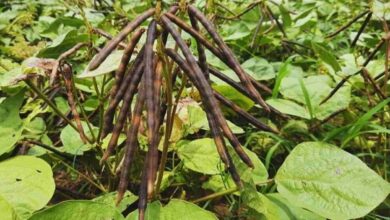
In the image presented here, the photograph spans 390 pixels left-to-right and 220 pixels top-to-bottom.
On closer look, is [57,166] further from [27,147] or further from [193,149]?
[193,149]

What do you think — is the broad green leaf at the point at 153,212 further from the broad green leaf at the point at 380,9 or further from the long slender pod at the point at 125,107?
the broad green leaf at the point at 380,9

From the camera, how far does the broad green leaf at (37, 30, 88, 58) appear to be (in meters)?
1.20

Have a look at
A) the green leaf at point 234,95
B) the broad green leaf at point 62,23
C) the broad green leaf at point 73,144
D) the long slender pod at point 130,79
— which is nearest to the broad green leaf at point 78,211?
the long slender pod at point 130,79

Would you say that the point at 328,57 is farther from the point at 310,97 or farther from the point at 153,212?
the point at 153,212

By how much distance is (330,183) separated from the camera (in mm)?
788

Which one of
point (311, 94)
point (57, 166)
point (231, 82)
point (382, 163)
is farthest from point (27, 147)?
point (382, 163)

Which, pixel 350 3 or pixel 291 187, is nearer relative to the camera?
pixel 291 187

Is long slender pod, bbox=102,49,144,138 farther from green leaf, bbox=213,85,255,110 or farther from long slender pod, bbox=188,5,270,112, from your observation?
green leaf, bbox=213,85,255,110

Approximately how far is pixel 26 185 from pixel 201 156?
0.33 m

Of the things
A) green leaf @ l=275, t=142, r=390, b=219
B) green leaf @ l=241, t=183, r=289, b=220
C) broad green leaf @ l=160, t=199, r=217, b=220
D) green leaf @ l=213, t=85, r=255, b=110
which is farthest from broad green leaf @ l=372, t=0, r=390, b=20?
broad green leaf @ l=160, t=199, r=217, b=220

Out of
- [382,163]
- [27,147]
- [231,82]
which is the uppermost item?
[231,82]

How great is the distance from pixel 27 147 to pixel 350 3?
185 cm

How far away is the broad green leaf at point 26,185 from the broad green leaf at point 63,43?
433mm

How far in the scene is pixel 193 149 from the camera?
0.94 meters
